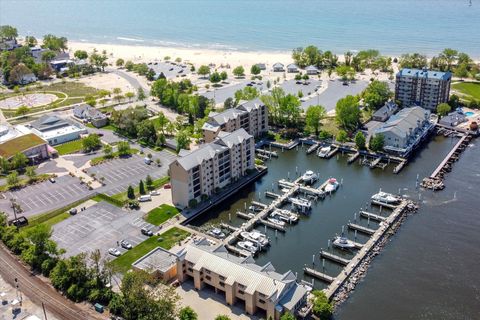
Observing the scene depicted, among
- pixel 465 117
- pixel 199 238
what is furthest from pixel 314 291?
pixel 465 117

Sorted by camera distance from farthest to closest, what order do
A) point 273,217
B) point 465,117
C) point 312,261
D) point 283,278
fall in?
point 465,117, point 273,217, point 312,261, point 283,278

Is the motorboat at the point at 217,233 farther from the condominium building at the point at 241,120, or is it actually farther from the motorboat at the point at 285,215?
the condominium building at the point at 241,120

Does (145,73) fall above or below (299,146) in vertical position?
above

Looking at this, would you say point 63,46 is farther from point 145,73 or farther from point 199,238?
point 199,238

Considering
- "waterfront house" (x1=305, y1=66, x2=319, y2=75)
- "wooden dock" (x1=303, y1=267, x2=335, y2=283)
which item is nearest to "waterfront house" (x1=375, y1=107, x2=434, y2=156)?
"wooden dock" (x1=303, y1=267, x2=335, y2=283)

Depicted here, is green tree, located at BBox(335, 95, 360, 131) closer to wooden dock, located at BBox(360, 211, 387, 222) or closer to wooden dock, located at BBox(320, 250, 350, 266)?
wooden dock, located at BBox(360, 211, 387, 222)

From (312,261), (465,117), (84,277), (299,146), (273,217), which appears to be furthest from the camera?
(465,117)
